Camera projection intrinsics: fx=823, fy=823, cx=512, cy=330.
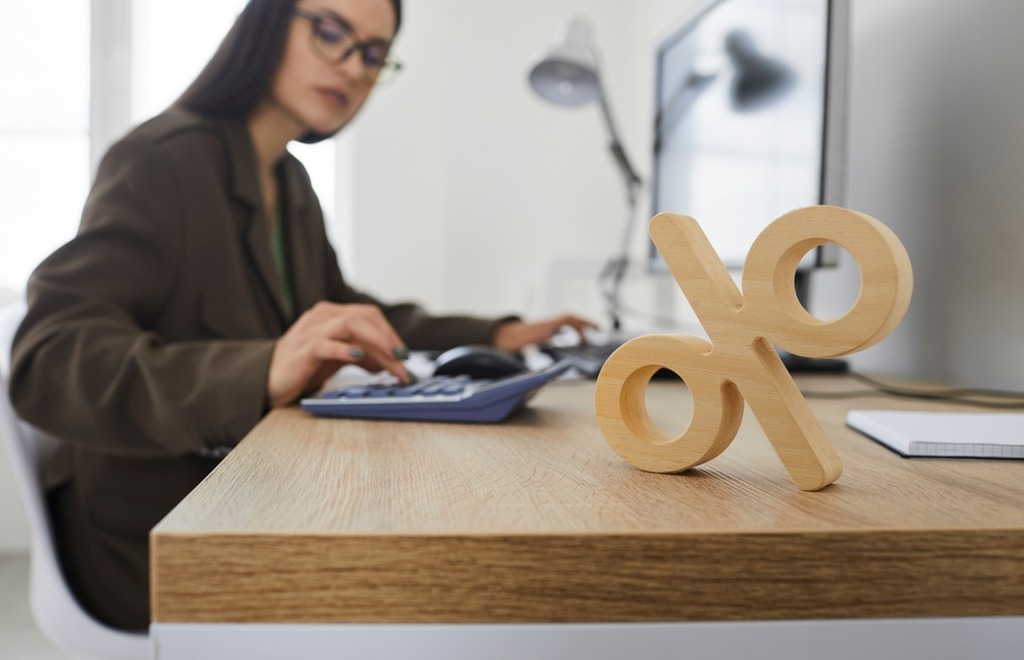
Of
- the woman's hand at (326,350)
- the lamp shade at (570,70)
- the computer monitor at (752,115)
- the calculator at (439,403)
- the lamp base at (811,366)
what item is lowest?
the lamp base at (811,366)

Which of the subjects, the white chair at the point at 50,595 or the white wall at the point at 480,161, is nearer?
the white chair at the point at 50,595

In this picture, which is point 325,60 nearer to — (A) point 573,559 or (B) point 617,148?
(B) point 617,148

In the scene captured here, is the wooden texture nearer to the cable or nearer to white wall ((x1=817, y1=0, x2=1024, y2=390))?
the cable

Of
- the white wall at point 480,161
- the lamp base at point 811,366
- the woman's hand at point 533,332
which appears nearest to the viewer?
the lamp base at point 811,366

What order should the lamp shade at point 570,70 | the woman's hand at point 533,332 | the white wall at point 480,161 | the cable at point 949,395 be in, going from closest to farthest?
the cable at point 949,395 < the woman's hand at point 533,332 < the lamp shade at point 570,70 < the white wall at point 480,161

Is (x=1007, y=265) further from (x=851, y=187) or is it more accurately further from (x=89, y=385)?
(x=89, y=385)

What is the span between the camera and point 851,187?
3.62ft

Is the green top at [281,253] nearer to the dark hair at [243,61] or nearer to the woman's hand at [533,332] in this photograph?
the dark hair at [243,61]

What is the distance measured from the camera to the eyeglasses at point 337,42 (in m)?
1.08

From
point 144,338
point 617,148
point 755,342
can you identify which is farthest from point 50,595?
point 617,148

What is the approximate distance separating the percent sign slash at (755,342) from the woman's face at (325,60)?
82cm

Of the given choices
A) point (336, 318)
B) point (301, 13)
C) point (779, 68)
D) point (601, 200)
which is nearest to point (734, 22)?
point (779, 68)

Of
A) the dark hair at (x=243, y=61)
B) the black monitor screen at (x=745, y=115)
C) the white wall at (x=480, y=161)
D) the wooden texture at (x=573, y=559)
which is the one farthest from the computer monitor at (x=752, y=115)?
the white wall at (x=480, y=161)

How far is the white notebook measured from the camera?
1.53 feet
